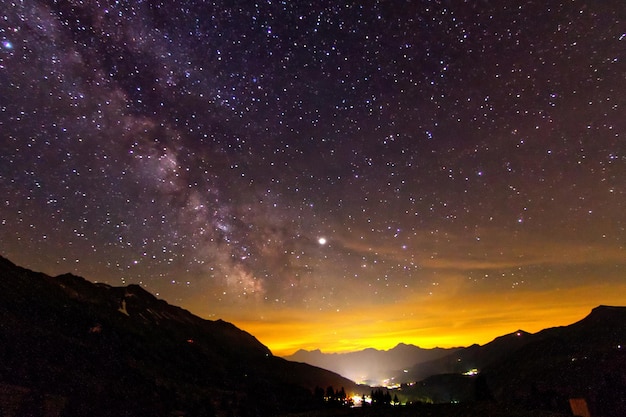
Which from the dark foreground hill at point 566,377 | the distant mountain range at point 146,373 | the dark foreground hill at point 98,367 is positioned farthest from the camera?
the dark foreground hill at point 566,377

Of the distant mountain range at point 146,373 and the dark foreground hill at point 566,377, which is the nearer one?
the distant mountain range at point 146,373

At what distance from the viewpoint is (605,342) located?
577 ft

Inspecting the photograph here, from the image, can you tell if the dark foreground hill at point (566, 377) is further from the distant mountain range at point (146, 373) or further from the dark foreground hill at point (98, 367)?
the dark foreground hill at point (98, 367)

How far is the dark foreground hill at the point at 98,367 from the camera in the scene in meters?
83.2

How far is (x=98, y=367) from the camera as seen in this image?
108938mm

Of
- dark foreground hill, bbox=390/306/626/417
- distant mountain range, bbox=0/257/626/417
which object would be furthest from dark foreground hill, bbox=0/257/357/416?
dark foreground hill, bbox=390/306/626/417

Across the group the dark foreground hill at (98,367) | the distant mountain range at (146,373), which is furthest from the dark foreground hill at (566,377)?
the dark foreground hill at (98,367)

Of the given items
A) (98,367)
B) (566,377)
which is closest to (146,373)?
(98,367)

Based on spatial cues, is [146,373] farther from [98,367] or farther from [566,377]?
[566,377]

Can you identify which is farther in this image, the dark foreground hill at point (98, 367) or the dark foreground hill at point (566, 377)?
the dark foreground hill at point (566, 377)

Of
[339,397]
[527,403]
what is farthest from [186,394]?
[527,403]

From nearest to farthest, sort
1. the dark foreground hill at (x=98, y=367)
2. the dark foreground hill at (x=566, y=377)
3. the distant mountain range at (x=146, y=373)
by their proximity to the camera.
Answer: the distant mountain range at (x=146, y=373), the dark foreground hill at (x=98, y=367), the dark foreground hill at (x=566, y=377)

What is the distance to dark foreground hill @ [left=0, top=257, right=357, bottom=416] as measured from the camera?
273 ft

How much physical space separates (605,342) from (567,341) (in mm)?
24091
